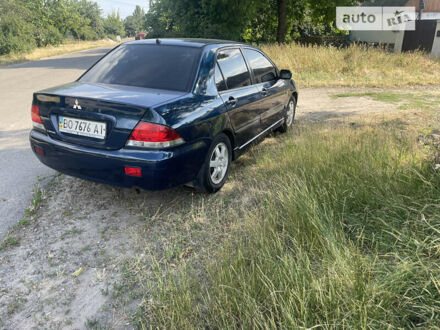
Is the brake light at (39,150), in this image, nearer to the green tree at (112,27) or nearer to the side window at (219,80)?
the side window at (219,80)

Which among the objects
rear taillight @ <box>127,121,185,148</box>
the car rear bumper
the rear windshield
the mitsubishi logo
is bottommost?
the car rear bumper

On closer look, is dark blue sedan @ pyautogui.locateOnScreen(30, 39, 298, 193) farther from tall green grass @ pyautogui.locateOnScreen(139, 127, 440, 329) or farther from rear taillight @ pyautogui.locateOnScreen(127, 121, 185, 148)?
tall green grass @ pyautogui.locateOnScreen(139, 127, 440, 329)

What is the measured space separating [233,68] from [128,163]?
2029mm

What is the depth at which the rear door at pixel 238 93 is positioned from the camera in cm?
398

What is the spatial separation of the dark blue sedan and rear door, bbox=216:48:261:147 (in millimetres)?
13

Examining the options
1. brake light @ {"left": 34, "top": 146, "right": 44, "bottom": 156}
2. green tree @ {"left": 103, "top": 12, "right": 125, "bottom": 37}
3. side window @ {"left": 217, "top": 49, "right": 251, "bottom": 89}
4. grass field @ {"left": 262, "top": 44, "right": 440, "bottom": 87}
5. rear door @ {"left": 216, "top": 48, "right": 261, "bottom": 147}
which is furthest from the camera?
green tree @ {"left": 103, "top": 12, "right": 125, "bottom": 37}

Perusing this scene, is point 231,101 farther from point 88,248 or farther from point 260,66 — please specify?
point 88,248

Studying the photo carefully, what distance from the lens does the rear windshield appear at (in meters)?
3.59

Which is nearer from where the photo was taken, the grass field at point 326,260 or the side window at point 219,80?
the grass field at point 326,260

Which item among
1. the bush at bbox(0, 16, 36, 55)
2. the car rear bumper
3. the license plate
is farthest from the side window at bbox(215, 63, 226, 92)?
the bush at bbox(0, 16, 36, 55)

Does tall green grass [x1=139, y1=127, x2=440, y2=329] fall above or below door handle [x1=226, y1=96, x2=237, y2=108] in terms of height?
below

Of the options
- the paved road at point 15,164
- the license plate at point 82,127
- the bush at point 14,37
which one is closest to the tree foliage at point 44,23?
the bush at point 14,37

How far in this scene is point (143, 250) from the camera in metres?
2.97
